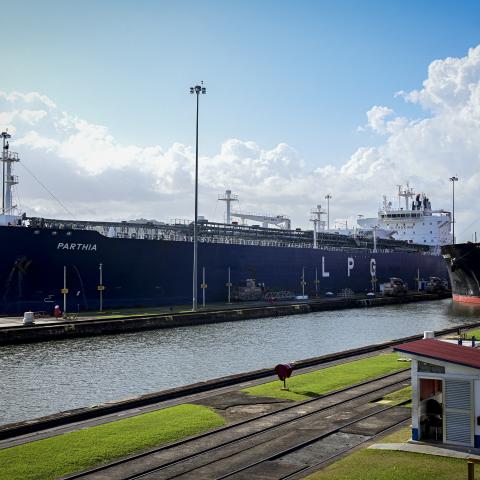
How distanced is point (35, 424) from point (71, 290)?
90.2 ft

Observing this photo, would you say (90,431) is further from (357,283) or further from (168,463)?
(357,283)

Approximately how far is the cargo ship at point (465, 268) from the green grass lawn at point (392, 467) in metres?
47.4

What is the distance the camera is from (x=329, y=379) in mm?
18484

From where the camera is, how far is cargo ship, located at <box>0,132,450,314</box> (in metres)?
38.2

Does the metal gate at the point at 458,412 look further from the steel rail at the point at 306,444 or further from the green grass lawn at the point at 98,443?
the green grass lawn at the point at 98,443

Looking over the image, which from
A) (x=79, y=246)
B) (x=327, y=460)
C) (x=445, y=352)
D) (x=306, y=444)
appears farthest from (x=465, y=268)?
(x=327, y=460)

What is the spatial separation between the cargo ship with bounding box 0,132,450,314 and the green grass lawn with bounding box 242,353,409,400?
75.6ft

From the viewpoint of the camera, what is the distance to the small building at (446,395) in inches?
423

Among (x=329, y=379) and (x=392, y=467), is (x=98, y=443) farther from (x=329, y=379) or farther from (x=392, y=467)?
(x=329, y=379)

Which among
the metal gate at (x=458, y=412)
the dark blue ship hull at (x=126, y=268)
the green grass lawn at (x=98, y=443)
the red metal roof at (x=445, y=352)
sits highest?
the dark blue ship hull at (x=126, y=268)

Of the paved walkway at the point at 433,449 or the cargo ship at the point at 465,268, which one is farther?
the cargo ship at the point at 465,268

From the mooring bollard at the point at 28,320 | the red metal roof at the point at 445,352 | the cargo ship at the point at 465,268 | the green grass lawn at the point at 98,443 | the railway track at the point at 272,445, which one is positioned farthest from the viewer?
the cargo ship at the point at 465,268

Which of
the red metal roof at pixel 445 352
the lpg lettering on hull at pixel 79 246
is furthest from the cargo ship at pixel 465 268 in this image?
the red metal roof at pixel 445 352

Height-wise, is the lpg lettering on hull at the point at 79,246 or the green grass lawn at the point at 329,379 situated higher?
the lpg lettering on hull at the point at 79,246
